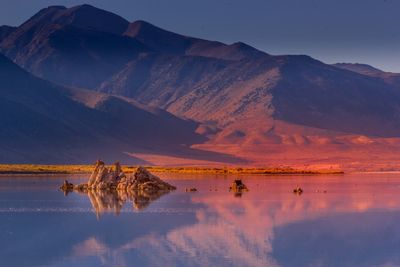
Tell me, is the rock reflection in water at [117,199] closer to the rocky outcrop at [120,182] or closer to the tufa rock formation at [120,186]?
the tufa rock formation at [120,186]

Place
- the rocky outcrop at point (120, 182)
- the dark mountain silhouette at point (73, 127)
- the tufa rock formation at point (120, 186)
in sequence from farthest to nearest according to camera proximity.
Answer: the dark mountain silhouette at point (73, 127)
the rocky outcrop at point (120, 182)
the tufa rock formation at point (120, 186)

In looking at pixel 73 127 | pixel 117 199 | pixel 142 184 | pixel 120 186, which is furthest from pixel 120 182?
pixel 73 127

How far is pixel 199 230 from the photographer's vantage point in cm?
3528

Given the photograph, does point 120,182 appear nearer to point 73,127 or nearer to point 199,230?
point 199,230

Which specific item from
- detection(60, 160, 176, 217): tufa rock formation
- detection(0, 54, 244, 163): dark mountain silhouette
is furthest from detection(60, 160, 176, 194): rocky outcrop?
detection(0, 54, 244, 163): dark mountain silhouette

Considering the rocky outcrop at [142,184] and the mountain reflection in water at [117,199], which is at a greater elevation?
the rocky outcrop at [142,184]

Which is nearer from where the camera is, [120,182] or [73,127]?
[120,182]

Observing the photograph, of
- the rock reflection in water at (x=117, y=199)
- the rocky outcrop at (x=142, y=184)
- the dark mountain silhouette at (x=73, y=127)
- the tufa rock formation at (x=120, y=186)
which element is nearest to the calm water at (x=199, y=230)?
the rock reflection in water at (x=117, y=199)

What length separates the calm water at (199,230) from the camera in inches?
1089

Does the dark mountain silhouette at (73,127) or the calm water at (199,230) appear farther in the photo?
the dark mountain silhouette at (73,127)

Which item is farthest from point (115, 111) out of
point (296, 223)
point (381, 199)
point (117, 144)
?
point (296, 223)

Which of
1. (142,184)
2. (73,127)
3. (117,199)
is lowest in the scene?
(117,199)

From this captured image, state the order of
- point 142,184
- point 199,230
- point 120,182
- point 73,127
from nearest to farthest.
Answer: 1. point 199,230
2. point 142,184
3. point 120,182
4. point 73,127

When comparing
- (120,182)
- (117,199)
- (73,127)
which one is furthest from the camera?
(73,127)
